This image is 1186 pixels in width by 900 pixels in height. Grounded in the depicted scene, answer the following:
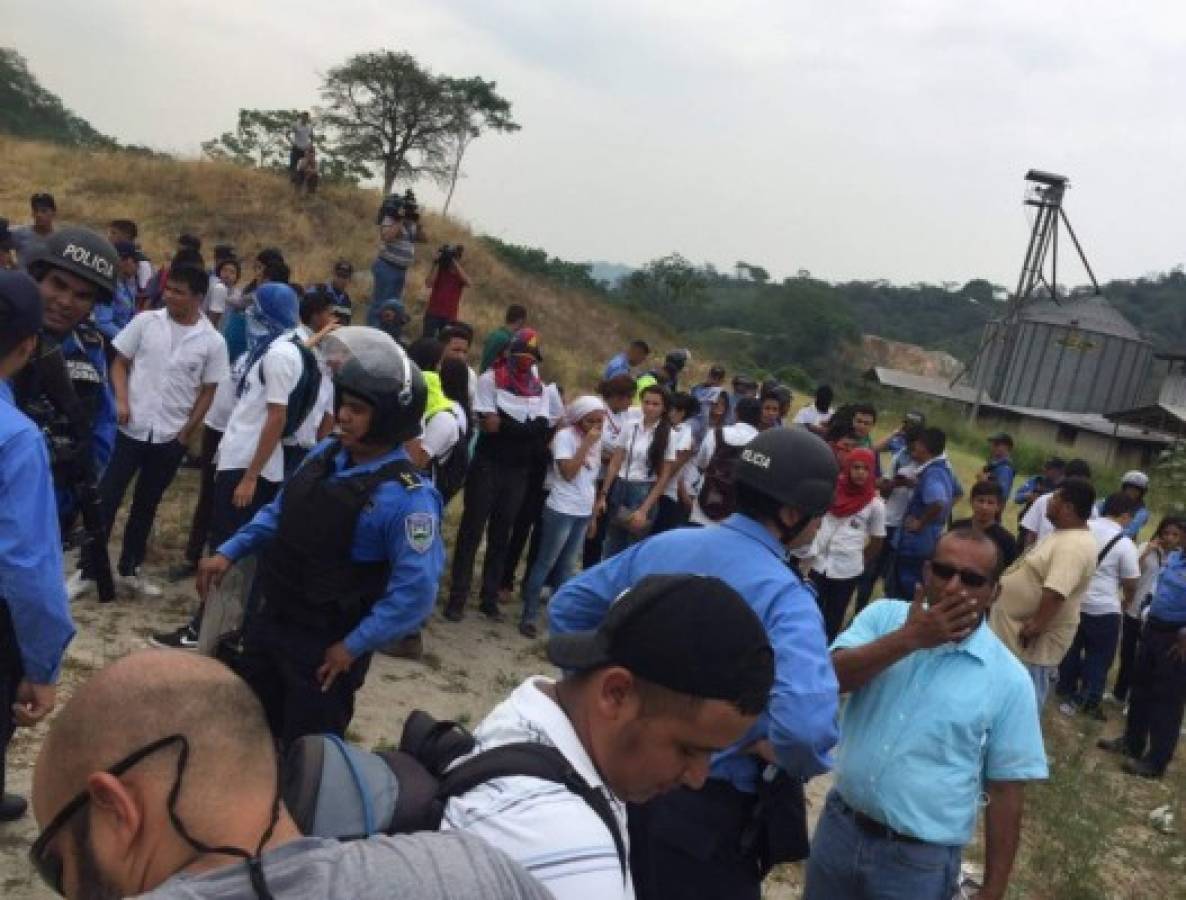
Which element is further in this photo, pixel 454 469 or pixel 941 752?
pixel 454 469

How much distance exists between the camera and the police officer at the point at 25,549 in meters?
2.51

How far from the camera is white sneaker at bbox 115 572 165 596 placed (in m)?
5.68

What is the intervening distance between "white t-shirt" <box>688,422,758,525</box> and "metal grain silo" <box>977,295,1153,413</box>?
41125 millimetres

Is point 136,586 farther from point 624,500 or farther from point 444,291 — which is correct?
point 444,291

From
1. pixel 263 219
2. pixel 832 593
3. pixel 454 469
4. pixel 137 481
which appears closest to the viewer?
pixel 137 481

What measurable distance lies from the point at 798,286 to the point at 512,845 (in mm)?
69286

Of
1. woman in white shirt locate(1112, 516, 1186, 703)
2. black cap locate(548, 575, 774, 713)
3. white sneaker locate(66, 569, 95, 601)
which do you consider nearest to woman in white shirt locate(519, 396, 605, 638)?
white sneaker locate(66, 569, 95, 601)

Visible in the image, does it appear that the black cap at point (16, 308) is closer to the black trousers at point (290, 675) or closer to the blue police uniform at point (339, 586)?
the blue police uniform at point (339, 586)

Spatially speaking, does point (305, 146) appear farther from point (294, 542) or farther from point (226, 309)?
point (294, 542)

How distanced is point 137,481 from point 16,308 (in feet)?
10.6

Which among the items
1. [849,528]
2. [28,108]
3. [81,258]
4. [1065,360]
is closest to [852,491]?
[849,528]

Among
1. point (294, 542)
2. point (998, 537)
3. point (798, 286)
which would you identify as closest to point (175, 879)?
point (294, 542)

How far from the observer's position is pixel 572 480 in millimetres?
6844

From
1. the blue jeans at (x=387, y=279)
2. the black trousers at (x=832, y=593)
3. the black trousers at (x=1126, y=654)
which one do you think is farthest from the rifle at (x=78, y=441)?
the blue jeans at (x=387, y=279)
